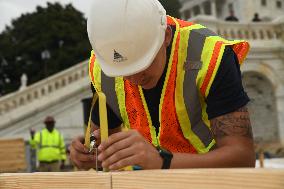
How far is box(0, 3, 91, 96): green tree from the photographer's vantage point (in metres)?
45.7

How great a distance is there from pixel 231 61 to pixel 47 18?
47746 millimetres

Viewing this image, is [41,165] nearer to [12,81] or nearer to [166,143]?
[166,143]

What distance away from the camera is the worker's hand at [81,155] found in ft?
8.73

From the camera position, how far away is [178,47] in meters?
2.81

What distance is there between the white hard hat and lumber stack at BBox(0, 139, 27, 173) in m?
9.45

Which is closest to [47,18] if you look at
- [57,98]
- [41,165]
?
[57,98]

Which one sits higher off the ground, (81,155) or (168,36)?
(168,36)

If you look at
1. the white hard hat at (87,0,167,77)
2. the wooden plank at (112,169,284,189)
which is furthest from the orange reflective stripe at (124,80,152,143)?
the wooden plank at (112,169,284,189)

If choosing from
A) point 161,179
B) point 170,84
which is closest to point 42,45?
point 170,84

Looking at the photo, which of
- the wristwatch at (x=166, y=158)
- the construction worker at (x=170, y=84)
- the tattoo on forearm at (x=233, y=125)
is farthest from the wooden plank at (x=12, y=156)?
the wristwatch at (x=166, y=158)

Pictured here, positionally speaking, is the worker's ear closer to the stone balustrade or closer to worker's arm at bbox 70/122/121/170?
worker's arm at bbox 70/122/121/170

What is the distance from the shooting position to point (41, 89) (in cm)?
2052

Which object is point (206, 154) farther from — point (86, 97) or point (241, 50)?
point (86, 97)

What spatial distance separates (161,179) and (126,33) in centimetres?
94
